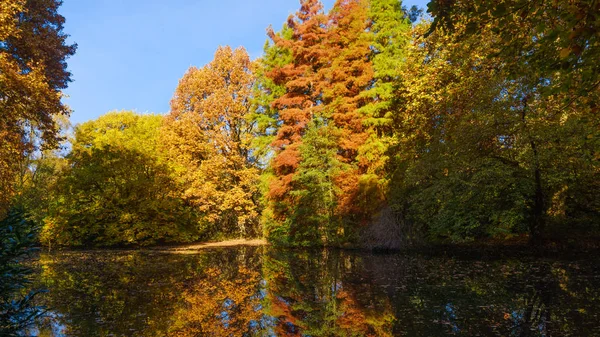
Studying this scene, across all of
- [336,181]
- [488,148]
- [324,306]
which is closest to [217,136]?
[336,181]

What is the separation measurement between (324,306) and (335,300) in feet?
2.10

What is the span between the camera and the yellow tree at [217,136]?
3055cm

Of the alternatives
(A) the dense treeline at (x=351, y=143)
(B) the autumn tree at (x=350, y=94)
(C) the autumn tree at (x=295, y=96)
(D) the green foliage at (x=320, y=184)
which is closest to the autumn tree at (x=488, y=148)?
(A) the dense treeline at (x=351, y=143)

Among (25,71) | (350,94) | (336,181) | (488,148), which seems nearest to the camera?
(25,71)

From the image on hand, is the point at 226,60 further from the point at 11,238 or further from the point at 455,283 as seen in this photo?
the point at 11,238

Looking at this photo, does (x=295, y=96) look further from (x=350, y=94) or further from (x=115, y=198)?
(x=115, y=198)

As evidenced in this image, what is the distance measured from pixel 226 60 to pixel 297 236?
15.6 meters

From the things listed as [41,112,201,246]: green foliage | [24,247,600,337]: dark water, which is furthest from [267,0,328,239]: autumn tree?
[24,247,600,337]: dark water

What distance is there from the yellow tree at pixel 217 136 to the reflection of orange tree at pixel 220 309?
18.8 meters

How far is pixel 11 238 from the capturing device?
5305 millimetres

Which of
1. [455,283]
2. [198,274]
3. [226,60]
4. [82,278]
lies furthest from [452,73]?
[226,60]

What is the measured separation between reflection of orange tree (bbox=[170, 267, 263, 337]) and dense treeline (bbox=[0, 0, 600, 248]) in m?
3.80

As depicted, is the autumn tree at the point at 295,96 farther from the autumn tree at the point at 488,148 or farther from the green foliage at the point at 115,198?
the green foliage at the point at 115,198

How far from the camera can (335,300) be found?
8883 millimetres
